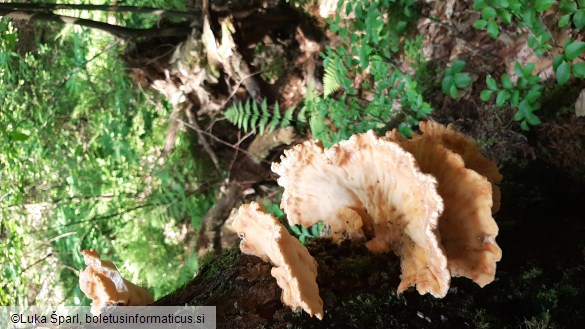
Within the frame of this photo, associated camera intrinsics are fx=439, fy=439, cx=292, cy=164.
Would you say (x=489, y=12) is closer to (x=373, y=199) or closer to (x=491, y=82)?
(x=491, y=82)

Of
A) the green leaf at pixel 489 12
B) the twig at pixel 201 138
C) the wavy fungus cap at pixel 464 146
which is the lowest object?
the twig at pixel 201 138

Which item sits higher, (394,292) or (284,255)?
(284,255)

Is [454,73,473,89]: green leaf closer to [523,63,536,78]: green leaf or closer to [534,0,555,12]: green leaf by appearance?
[523,63,536,78]: green leaf

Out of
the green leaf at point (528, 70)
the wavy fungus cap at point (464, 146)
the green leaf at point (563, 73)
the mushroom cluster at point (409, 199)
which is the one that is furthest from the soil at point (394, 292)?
the green leaf at point (528, 70)

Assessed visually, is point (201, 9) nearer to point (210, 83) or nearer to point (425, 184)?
point (210, 83)

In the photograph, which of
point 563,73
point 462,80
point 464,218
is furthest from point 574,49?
point 464,218

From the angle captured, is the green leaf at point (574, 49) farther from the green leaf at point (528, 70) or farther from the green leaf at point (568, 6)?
the green leaf at point (528, 70)
